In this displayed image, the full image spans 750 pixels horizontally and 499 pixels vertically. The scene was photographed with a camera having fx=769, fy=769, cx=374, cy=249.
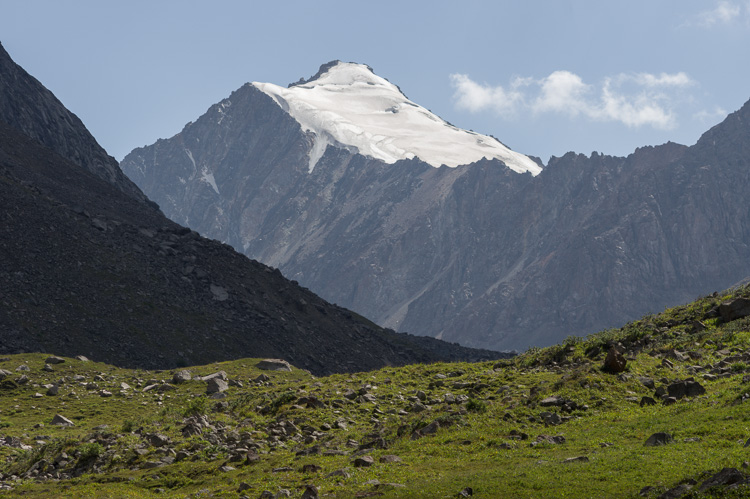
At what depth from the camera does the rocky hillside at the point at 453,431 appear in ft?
78.7

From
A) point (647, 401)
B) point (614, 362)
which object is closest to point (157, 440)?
point (614, 362)

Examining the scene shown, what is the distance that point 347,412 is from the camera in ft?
124

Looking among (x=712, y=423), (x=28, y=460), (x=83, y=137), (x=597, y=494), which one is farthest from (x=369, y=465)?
(x=83, y=137)

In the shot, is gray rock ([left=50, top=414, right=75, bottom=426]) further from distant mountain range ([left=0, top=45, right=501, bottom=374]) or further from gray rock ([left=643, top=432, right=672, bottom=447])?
distant mountain range ([left=0, top=45, right=501, bottom=374])

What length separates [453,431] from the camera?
105 ft

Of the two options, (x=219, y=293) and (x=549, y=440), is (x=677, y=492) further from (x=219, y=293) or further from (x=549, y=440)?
(x=219, y=293)

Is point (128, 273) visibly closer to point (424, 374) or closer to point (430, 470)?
point (424, 374)

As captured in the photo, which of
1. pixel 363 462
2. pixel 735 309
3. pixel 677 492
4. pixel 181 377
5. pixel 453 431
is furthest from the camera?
pixel 181 377

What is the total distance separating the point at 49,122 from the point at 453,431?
17289cm

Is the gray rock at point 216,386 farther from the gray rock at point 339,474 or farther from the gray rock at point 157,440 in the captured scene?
the gray rock at point 339,474

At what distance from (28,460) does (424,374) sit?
73.2ft

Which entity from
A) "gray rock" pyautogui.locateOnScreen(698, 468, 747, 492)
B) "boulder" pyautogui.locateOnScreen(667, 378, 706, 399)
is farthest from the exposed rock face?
"gray rock" pyautogui.locateOnScreen(698, 468, 747, 492)

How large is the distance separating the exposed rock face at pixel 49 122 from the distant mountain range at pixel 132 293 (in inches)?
924

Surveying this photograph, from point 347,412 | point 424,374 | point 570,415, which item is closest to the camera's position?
point 570,415
